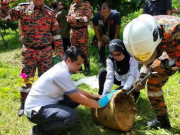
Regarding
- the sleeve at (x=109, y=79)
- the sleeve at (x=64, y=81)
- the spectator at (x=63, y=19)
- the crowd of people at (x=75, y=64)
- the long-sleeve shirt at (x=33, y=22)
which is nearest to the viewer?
the crowd of people at (x=75, y=64)

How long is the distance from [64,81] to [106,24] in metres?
A: 3.21

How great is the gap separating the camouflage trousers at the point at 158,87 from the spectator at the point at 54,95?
615 mm

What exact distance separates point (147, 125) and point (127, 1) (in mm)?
4405

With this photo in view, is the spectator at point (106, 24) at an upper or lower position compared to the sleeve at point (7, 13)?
lower

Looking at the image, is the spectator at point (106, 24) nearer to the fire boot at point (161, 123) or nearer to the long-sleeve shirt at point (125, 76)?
the long-sleeve shirt at point (125, 76)

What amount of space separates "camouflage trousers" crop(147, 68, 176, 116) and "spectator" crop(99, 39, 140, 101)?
45 cm

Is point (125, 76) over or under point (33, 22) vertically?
under

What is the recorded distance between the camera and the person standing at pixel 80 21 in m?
5.45

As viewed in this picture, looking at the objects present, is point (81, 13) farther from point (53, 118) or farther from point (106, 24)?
point (53, 118)

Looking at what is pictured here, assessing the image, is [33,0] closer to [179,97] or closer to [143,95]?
[143,95]

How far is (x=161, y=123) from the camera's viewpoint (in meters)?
3.19

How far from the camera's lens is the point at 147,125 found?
332 cm

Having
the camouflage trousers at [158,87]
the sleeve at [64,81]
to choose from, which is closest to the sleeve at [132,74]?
the camouflage trousers at [158,87]

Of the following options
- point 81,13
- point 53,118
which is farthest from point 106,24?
point 53,118
